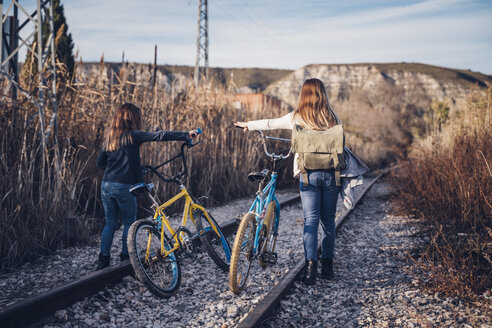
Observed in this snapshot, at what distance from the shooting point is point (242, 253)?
3.88 metres

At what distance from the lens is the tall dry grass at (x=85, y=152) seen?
15.9 ft

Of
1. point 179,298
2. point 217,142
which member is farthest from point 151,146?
point 179,298

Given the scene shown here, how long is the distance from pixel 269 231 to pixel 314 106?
1.39 metres

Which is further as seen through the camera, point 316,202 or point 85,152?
point 85,152

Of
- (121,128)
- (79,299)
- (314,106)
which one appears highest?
(314,106)

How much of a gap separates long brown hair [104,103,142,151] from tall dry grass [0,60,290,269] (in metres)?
1.43

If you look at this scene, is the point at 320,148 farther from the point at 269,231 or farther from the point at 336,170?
the point at 269,231

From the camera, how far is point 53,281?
4.12 m

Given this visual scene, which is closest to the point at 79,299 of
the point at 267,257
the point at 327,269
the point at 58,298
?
the point at 58,298

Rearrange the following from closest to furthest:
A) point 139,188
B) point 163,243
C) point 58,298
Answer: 1. point 58,298
2. point 139,188
3. point 163,243

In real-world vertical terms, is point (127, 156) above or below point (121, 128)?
below

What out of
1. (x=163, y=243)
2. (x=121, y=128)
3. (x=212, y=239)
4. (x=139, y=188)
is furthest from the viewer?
(x=212, y=239)

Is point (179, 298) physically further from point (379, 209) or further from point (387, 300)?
point (379, 209)

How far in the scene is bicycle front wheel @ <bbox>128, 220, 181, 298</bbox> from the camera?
11.6ft
